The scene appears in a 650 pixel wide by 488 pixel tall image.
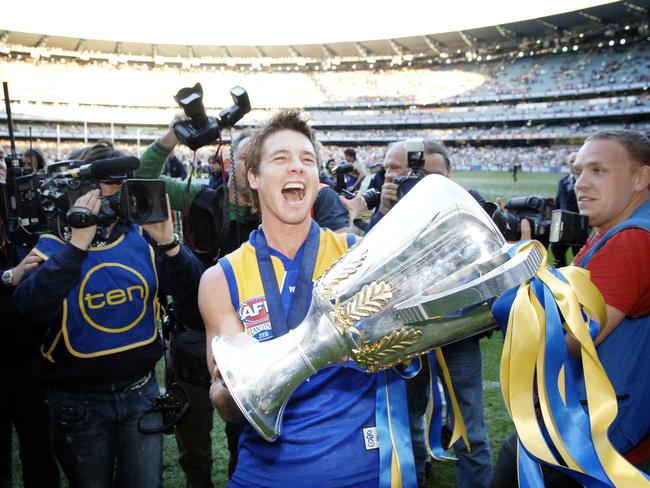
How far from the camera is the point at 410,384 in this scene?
2980 mm

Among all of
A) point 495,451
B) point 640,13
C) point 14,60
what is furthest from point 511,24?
point 495,451

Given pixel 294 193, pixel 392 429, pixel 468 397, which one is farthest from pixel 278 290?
pixel 468 397

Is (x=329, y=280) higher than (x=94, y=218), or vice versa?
(x=94, y=218)

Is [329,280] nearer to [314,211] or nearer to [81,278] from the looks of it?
[81,278]

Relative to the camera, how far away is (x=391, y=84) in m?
51.9

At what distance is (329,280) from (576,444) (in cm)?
62

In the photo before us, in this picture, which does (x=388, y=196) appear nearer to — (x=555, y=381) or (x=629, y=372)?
(x=629, y=372)

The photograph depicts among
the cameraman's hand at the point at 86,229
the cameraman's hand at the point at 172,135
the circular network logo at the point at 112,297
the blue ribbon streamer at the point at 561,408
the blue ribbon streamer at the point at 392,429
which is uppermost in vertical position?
the cameraman's hand at the point at 172,135

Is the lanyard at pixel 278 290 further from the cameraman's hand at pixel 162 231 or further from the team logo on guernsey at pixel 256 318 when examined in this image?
the cameraman's hand at pixel 162 231

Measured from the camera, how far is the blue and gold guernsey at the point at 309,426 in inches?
54.5

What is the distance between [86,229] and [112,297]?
0.34 m

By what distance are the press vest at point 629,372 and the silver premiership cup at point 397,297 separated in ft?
3.02

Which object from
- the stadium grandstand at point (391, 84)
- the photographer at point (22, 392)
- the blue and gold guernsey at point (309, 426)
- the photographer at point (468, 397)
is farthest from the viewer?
the stadium grandstand at point (391, 84)

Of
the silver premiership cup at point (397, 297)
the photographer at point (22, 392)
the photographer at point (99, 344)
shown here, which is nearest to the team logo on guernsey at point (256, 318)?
the silver premiership cup at point (397, 297)
